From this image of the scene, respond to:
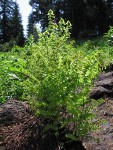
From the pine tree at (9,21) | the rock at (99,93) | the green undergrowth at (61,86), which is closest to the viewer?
the green undergrowth at (61,86)

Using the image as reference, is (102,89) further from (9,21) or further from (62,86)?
(9,21)

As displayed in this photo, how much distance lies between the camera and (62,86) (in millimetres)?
3455

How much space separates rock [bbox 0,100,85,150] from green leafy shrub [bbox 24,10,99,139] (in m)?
0.14

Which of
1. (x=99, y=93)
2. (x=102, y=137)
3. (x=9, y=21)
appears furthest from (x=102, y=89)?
(x=9, y=21)

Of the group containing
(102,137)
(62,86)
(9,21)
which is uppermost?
(62,86)

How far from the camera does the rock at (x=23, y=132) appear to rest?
355cm

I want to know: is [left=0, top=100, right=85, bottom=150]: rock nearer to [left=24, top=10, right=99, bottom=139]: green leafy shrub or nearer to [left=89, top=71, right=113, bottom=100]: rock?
[left=24, top=10, right=99, bottom=139]: green leafy shrub

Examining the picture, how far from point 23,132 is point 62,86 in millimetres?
795

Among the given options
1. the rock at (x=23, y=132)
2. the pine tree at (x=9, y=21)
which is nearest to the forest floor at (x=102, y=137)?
the rock at (x=23, y=132)

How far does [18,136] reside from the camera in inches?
147

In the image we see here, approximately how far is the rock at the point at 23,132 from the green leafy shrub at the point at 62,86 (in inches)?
5.5

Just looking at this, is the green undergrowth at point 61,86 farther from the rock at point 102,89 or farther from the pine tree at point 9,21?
the pine tree at point 9,21

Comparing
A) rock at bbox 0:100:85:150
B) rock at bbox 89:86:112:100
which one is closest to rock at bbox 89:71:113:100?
rock at bbox 89:86:112:100

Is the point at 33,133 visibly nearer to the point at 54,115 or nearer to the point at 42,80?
the point at 54,115
